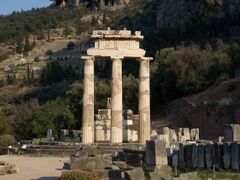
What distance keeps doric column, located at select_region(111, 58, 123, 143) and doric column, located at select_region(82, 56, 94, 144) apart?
1638 mm

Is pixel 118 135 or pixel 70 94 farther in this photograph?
pixel 70 94

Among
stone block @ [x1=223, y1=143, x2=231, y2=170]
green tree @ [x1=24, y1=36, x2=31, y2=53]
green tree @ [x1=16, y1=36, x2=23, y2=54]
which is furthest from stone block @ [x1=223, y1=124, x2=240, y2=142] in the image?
green tree @ [x1=16, y1=36, x2=23, y2=54]

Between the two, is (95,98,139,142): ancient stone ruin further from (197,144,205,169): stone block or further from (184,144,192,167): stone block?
(197,144,205,169): stone block

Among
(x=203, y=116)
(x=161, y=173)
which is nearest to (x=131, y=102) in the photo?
(x=203, y=116)

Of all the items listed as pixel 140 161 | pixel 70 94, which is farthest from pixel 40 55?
pixel 140 161

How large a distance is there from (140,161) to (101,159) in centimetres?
469

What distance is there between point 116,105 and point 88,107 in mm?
2084

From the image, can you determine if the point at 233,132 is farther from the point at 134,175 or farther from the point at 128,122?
the point at 128,122

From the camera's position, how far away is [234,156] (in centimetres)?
2592

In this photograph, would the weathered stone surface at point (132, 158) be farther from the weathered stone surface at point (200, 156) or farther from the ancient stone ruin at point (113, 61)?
the ancient stone ruin at point (113, 61)

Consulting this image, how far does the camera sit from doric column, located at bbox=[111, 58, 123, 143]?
46.8 meters

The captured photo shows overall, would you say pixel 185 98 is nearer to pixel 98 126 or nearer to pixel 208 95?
pixel 208 95

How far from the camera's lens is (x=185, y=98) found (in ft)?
286

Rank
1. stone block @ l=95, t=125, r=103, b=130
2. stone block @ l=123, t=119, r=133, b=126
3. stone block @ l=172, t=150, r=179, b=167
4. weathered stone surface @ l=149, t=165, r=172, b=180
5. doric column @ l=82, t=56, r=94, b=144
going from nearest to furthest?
1. weathered stone surface @ l=149, t=165, r=172, b=180
2. stone block @ l=172, t=150, r=179, b=167
3. doric column @ l=82, t=56, r=94, b=144
4. stone block @ l=95, t=125, r=103, b=130
5. stone block @ l=123, t=119, r=133, b=126
